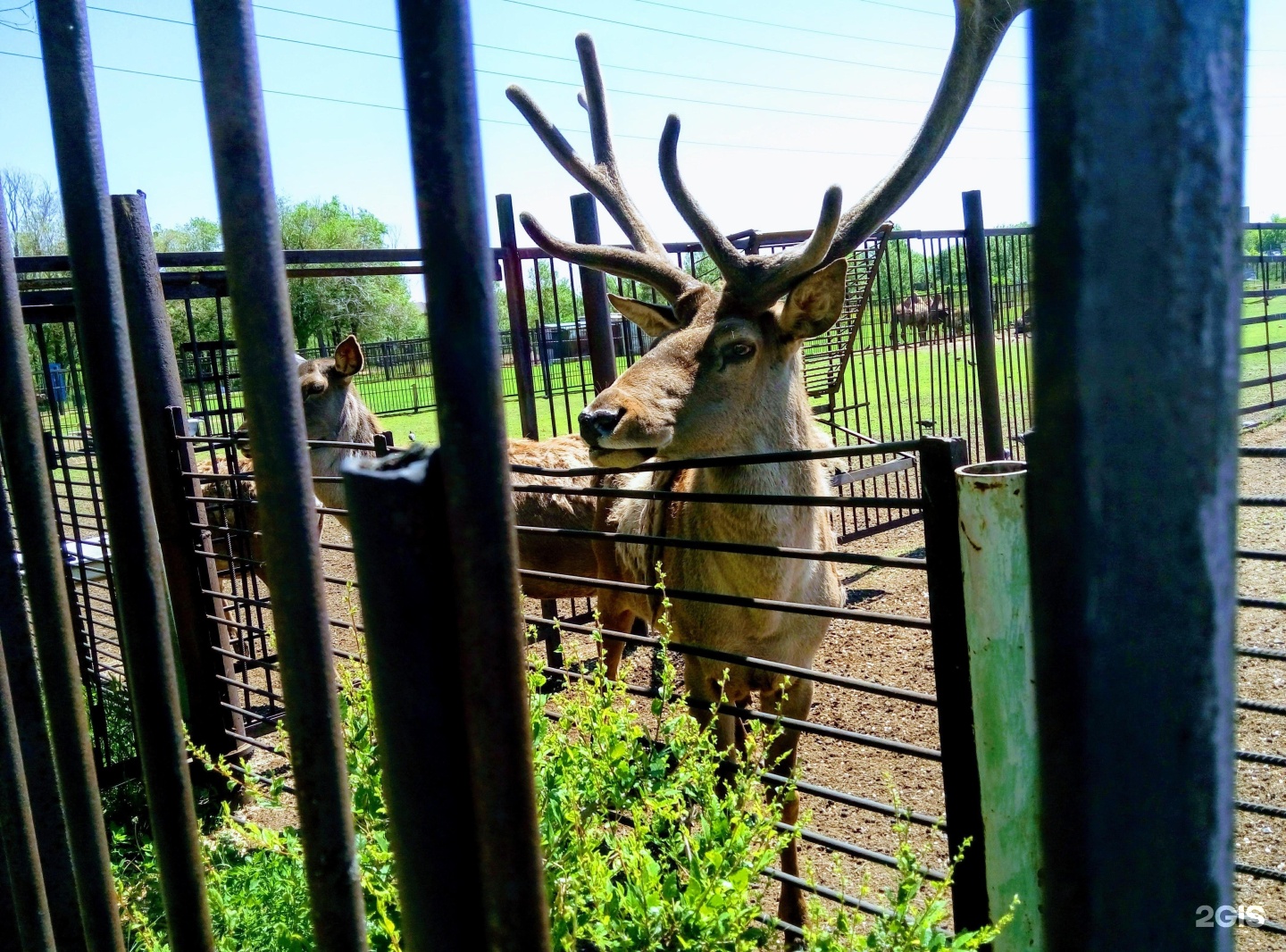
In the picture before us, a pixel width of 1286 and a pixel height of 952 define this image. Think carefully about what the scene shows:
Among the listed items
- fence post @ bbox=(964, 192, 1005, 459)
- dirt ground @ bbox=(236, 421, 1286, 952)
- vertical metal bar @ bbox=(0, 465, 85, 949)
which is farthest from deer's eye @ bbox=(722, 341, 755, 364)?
fence post @ bbox=(964, 192, 1005, 459)

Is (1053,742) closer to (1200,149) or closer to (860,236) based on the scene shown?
(1200,149)

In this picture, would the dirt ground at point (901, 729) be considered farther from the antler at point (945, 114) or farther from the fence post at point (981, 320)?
the antler at point (945, 114)

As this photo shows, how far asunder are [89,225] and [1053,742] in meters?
1.25

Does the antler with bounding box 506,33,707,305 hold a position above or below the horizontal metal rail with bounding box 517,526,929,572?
above

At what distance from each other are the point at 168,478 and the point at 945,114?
15.1 ft

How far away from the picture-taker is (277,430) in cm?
86

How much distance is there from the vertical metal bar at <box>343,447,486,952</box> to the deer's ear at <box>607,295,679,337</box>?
388 cm

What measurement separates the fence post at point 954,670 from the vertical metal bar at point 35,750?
207 cm

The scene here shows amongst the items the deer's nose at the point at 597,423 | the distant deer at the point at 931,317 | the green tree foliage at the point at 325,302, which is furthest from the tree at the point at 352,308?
the deer's nose at the point at 597,423

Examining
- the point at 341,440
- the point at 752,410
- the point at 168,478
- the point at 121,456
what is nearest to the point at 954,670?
the point at 752,410

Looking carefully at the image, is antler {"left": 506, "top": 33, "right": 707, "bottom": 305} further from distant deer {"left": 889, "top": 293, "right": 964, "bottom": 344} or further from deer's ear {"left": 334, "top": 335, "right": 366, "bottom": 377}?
distant deer {"left": 889, "top": 293, "right": 964, "bottom": 344}

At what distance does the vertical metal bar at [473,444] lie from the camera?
0.64 m

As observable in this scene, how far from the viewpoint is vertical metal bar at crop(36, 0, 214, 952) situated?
1175 mm

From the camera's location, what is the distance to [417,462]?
661 mm
